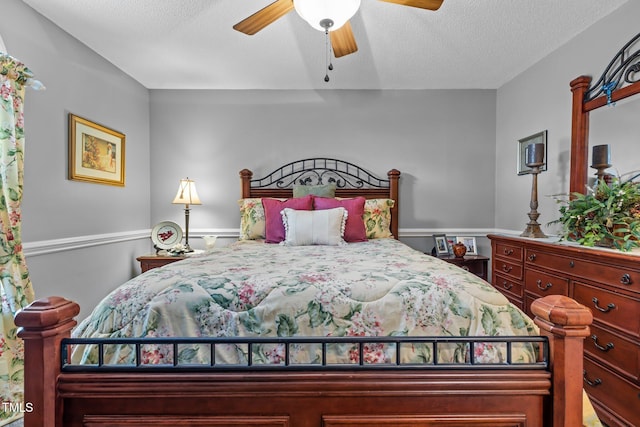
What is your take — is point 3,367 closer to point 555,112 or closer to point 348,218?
point 348,218

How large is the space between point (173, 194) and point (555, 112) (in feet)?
12.6

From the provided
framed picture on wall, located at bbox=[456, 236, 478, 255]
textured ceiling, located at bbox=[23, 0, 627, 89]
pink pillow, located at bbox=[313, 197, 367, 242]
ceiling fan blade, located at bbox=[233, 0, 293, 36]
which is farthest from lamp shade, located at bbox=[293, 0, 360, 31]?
framed picture on wall, located at bbox=[456, 236, 478, 255]

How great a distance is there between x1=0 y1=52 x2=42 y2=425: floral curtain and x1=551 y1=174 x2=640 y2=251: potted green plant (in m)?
3.33

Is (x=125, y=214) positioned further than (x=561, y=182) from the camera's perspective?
Yes

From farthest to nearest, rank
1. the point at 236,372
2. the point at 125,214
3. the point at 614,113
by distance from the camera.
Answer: the point at 125,214 < the point at 614,113 < the point at 236,372

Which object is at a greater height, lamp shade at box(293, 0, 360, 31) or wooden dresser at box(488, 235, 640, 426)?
lamp shade at box(293, 0, 360, 31)

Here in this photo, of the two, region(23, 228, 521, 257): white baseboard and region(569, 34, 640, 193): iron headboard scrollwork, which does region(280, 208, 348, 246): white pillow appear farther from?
region(569, 34, 640, 193): iron headboard scrollwork

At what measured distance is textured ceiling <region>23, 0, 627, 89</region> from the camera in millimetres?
2109

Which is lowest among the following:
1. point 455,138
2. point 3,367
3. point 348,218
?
point 3,367

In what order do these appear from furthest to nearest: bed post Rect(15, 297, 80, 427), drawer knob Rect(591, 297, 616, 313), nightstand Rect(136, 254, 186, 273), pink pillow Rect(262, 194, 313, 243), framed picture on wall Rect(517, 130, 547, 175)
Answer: nightstand Rect(136, 254, 186, 273), framed picture on wall Rect(517, 130, 547, 175), pink pillow Rect(262, 194, 313, 243), drawer knob Rect(591, 297, 616, 313), bed post Rect(15, 297, 80, 427)

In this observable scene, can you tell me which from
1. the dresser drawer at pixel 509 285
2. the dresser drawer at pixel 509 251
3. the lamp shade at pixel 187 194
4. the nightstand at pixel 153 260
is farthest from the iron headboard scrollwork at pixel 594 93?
the nightstand at pixel 153 260

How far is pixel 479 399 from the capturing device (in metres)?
0.93

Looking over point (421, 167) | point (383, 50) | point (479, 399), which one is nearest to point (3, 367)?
point (479, 399)

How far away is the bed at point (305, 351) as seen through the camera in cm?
91
